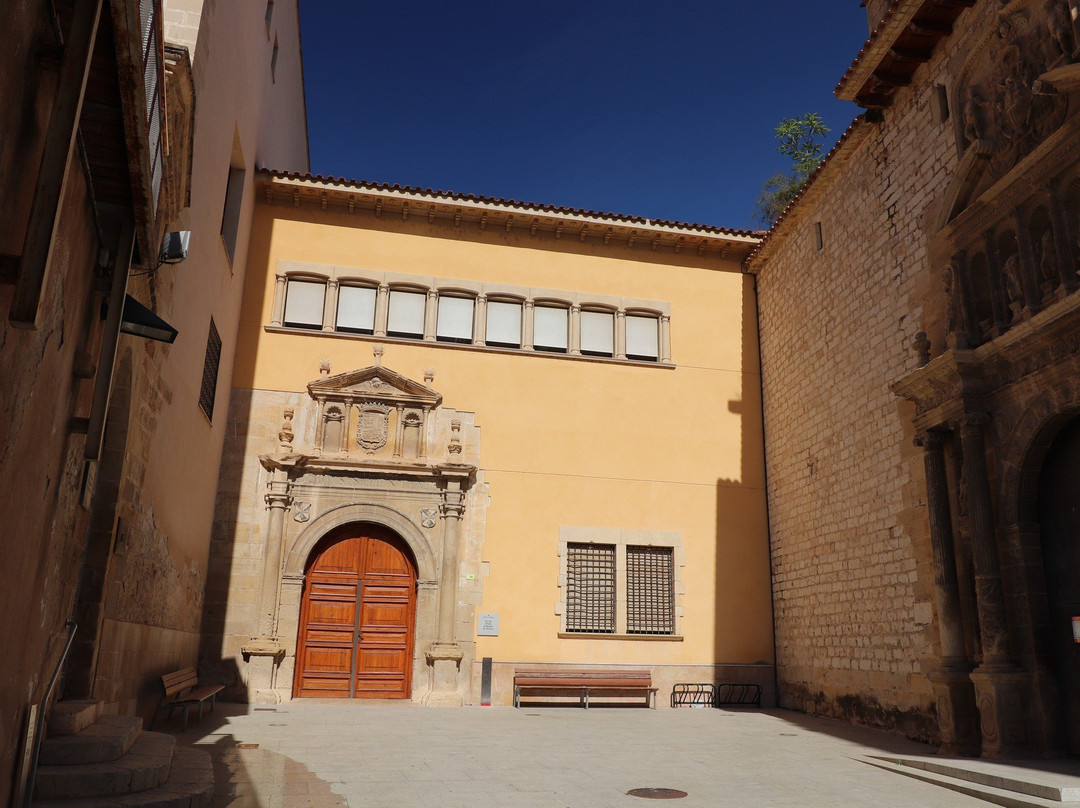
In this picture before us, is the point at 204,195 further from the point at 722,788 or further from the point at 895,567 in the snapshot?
the point at 895,567

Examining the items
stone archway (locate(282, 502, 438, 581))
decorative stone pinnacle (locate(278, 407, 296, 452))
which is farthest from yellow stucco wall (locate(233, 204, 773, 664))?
stone archway (locate(282, 502, 438, 581))

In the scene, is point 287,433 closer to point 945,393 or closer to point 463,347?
point 463,347

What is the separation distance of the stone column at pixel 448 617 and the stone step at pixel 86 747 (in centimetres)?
754

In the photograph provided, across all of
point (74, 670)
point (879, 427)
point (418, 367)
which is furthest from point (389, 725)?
point (879, 427)

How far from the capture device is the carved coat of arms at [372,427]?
13.6 meters

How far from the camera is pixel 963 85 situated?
381 inches

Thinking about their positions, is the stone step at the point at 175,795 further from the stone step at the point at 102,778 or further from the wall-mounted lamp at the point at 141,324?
the wall-mounted lamp at the point at 141,324

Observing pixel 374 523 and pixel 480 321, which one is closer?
pixel 374 523

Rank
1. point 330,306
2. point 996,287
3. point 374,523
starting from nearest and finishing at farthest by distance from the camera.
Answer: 1. point 996,287
2. point 374,523
3. point 330,306

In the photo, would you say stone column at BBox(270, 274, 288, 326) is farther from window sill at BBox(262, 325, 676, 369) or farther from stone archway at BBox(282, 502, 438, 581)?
stone archway at BBox(282, 502, 438, 581)

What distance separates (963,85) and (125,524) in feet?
33.5

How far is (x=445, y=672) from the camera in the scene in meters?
12.7

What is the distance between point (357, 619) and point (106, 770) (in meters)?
8.58

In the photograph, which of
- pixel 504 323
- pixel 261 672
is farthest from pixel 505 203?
pixel 261 672
